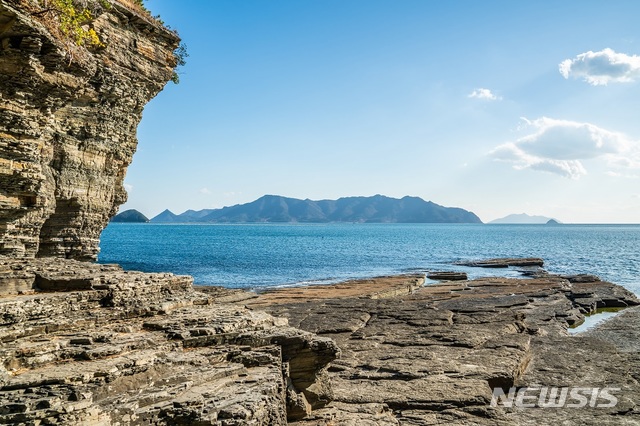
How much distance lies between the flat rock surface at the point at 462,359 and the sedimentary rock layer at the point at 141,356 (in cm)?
178

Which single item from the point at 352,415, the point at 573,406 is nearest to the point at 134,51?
the point at 352,415

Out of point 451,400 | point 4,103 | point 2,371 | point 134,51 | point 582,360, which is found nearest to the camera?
point 2,371

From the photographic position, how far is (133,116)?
20.4 metres

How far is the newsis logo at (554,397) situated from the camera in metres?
12.1

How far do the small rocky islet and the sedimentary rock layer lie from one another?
0.10ft

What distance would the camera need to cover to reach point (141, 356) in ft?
27.8

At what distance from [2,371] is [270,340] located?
494 centimetres

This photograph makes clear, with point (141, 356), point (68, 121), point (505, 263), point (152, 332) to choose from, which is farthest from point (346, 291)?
point (505, 263)

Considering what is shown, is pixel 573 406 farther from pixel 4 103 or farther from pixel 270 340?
pixel 4 103

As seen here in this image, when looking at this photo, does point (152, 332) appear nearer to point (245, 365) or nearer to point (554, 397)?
point (245, 365)

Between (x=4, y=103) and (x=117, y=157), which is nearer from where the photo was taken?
(x=4, y=103)

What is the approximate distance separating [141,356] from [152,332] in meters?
1.27

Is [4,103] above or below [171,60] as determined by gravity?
below

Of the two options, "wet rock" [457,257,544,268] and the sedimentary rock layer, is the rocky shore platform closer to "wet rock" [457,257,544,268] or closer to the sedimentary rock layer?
the sedimentary rock layer
